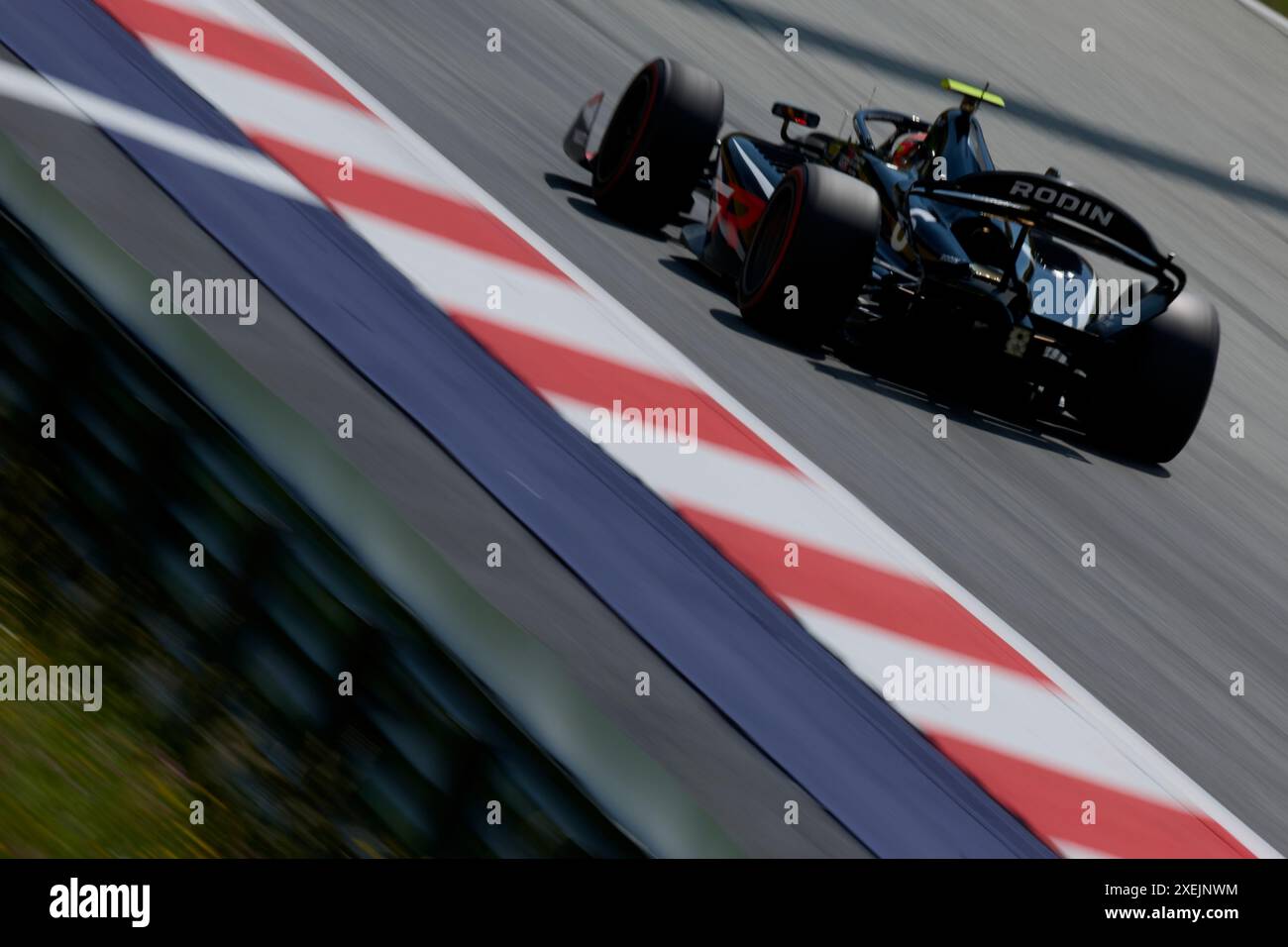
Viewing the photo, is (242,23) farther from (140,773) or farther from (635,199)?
(140,773)

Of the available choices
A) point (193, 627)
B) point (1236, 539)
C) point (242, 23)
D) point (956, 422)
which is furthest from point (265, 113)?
point (1236, 539)

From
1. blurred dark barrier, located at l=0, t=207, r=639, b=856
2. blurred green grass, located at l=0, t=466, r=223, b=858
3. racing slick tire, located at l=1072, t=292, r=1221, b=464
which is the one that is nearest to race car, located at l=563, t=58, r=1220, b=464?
racing slick tire, located at l=1072, t=292, r=1221, b=464

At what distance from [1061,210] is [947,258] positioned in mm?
514

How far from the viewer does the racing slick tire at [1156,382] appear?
6730 millimetres

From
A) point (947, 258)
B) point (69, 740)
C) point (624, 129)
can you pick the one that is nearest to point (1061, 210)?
point (947, 258)

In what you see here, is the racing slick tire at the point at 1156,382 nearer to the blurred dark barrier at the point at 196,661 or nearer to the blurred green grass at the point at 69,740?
the blurred dark barrier at the point at 196,661

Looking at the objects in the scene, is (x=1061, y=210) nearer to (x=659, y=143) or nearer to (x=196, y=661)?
(x=659, y=143)

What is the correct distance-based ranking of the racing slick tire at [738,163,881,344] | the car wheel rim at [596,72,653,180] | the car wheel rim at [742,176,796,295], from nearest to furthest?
1. the racing slick tire at [738,163,881,344]
2. the car wheel rim at [742,176,796,295]
3. the car wheel rim at [596,72,653,180]

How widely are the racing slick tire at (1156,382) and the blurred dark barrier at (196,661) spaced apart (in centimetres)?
406

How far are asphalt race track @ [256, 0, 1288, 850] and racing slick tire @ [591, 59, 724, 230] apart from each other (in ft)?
0.57

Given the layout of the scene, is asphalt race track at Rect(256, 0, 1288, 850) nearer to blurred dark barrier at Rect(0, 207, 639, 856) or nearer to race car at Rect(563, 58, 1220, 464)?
race car at Rect(563, 58, 1220, 464)

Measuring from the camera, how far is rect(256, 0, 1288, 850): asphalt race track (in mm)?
5520

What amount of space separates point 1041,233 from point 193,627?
4.83 m

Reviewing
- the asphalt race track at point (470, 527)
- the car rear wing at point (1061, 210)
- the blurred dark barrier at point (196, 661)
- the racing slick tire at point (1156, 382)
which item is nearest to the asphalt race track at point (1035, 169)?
the racing slick tire at point (1156, 382)
